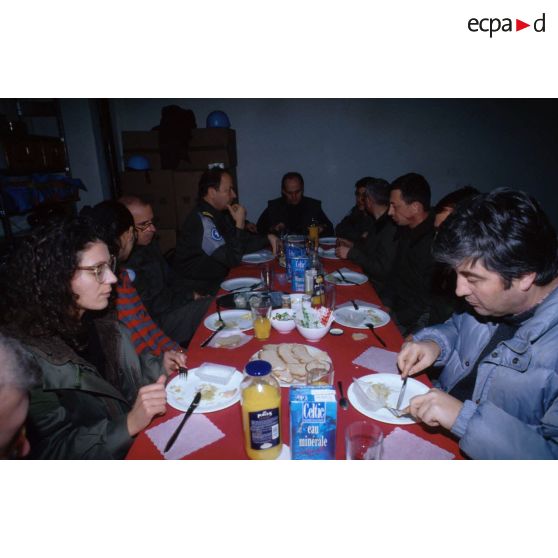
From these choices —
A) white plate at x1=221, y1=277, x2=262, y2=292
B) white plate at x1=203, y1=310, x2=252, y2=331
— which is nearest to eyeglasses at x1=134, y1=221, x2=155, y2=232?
white plate at x1=221, y1=277, x2=262, y2=292

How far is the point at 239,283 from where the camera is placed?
9.07 feet

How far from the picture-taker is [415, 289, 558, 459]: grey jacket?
1.07 m

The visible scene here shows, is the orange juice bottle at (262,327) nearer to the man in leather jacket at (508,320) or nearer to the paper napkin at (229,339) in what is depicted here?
the paper napkin at (229,339)

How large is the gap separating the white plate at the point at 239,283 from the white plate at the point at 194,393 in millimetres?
1156

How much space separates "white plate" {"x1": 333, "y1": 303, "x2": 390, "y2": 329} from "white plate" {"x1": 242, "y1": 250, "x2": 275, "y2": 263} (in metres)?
1.43

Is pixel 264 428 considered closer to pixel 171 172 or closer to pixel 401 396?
pixel 401 396

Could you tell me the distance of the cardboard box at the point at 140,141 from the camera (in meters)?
5.44

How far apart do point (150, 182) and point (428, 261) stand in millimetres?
4195

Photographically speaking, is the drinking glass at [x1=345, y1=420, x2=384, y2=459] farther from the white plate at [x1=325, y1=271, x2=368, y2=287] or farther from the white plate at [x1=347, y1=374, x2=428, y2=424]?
the white plate at [x1=325, y1=271, x2=368, y2=287]

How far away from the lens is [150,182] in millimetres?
5375

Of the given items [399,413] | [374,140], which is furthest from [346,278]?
[374,140]

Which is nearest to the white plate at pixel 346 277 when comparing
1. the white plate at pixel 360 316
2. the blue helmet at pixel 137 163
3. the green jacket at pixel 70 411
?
the white plate at pixel 360 316
